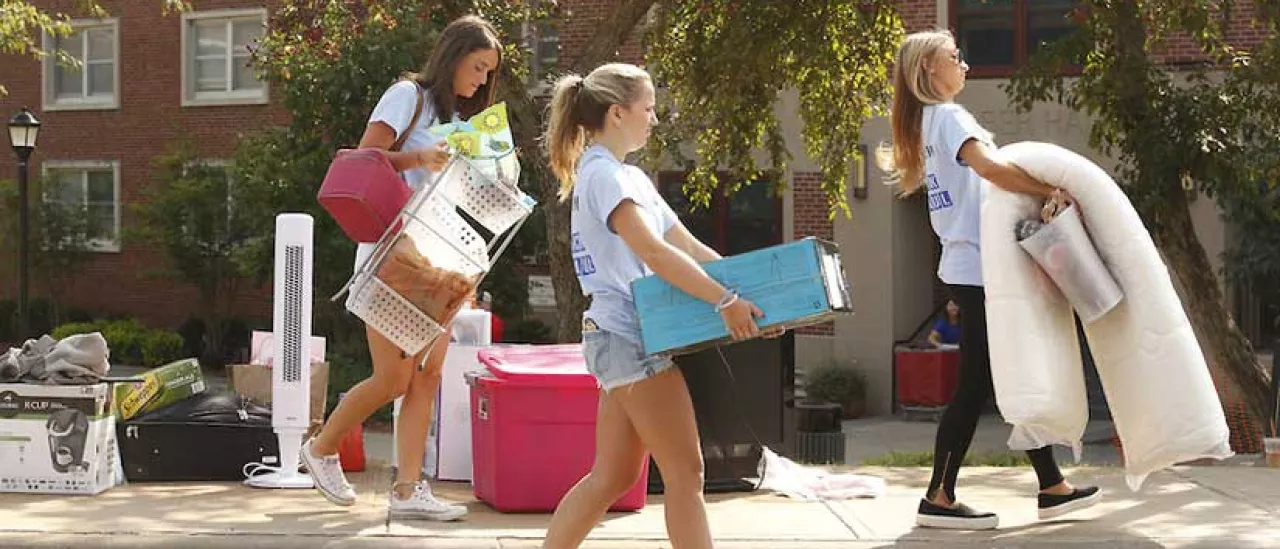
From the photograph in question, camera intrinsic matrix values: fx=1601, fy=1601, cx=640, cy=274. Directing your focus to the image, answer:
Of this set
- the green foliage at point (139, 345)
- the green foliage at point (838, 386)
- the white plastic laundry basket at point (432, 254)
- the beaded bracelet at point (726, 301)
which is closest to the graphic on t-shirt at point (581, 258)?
the beaded bracelet at point (726, 301)

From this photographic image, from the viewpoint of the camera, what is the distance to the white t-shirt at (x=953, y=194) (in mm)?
6230

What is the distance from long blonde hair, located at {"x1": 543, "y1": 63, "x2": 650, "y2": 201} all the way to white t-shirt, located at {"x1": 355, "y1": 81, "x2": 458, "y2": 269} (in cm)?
135

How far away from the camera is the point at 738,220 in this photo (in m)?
21.9

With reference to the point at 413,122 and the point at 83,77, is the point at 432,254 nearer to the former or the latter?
the point at 413,122

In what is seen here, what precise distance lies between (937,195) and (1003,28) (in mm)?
14995

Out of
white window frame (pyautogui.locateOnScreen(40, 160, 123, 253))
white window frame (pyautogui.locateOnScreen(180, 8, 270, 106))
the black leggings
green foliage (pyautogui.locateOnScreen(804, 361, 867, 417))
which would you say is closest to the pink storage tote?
the black leggings

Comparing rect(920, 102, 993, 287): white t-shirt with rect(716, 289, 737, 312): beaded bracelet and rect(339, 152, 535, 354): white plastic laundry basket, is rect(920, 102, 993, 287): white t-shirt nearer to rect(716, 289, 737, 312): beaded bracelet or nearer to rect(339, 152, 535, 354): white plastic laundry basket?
rect(339, 152, 535, 354): white plastic laundry basket

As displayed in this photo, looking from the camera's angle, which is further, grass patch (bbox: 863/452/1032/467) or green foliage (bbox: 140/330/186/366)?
green foliage (bbox: 140/330/186/366)

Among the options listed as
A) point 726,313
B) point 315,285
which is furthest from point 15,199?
point 726,313

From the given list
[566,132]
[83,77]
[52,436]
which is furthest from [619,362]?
[83,77]

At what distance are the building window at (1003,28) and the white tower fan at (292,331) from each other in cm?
1466

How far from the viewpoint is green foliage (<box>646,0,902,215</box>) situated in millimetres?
12766

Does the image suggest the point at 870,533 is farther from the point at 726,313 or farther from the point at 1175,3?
the point at 1175,3

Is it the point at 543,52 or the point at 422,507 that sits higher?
the point at 543,52
